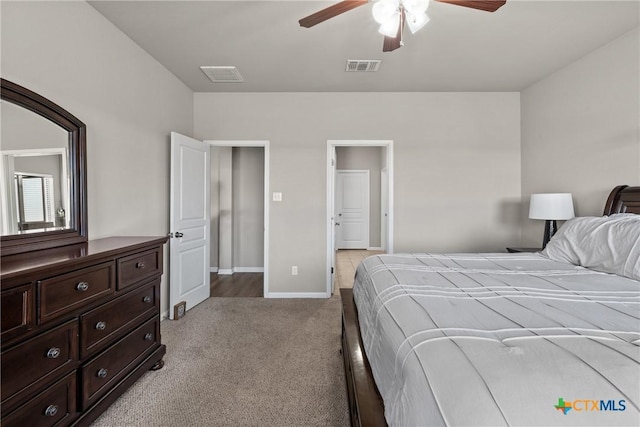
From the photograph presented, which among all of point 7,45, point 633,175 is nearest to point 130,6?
point 7,45

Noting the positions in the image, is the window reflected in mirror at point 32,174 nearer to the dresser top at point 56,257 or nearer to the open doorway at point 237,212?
the dresser top at point 56,257

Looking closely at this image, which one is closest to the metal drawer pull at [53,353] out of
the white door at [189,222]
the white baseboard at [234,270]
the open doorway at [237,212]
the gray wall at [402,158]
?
the white door at [189,222]

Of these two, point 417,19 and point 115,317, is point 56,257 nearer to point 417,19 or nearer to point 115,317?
point 115,317

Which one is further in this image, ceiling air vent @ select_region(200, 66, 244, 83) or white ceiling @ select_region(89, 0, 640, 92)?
ceiling air vent @ select_region(200, 66, 244, 83)

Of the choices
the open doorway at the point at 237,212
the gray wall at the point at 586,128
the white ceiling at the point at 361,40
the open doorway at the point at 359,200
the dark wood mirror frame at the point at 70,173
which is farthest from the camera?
the open doorway at the point at 359,200

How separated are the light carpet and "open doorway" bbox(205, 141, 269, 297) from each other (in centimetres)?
193

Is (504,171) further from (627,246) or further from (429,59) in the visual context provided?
(627,246)

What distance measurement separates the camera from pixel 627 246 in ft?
5.72

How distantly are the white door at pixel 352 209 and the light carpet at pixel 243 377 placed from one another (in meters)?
4.78

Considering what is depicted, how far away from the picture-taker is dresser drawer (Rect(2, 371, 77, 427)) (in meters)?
1.20

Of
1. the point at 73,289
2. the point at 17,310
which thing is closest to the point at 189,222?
the point at 73,289

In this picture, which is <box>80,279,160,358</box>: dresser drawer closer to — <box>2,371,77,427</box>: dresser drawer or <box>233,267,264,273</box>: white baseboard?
<box>2,371,77,427</box>: dresser drawer

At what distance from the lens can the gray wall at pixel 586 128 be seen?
8.09ft

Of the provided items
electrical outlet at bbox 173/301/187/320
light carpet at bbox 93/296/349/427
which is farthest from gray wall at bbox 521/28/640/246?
electrical outlet at bbox 173/301/187/320
